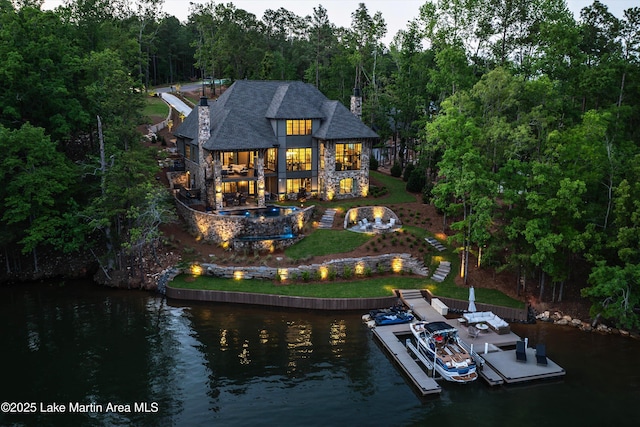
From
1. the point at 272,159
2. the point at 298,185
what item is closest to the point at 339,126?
the point at 298,185

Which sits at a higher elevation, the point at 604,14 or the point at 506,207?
the point at 604,14

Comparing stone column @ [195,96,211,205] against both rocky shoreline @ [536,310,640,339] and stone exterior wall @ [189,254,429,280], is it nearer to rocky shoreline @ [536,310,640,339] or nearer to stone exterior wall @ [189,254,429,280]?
stone exterior wall @ [189,254,429,280]

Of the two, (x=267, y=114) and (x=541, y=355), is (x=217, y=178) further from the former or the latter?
(x=541, y=355)

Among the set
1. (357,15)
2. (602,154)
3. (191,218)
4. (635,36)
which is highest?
(357,15)

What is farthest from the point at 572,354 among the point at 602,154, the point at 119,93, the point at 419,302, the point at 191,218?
the point at 119,93

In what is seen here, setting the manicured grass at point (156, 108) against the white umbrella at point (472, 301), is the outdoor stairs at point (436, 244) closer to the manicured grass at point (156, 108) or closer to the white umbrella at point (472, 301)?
the white umbrella at point (472, 301)

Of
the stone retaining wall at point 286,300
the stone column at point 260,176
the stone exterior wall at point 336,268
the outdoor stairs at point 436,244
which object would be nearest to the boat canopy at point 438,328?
the stone retaining wall at point 286,300

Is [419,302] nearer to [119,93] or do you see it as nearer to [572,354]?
[572,354]
